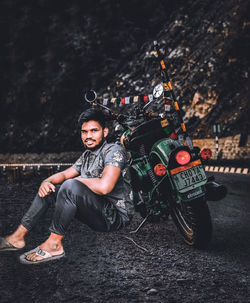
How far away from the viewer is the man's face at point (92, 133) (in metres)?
3.50

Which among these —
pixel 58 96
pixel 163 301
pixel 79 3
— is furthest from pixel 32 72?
pixel 163 301

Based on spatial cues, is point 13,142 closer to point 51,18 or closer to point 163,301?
point 51,18

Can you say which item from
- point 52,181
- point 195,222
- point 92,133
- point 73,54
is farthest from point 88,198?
point 73,54

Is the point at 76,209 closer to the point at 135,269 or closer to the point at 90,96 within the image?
the point at 135,269

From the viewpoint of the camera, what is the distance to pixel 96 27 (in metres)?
26.6

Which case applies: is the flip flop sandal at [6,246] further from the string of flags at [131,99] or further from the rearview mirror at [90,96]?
the string of flags at [131,99]

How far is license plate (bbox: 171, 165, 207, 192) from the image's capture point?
3.36 meters

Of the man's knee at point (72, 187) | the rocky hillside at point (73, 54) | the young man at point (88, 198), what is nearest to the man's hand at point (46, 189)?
the young man at point (88, 198)

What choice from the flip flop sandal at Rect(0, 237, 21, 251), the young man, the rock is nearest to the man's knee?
the young man

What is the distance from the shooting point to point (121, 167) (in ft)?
11.0

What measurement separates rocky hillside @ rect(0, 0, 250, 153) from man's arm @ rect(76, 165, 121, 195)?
1793 cm

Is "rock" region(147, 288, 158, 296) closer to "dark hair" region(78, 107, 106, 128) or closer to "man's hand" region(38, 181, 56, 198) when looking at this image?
"man's hand" region(38, 181, 56, 198)

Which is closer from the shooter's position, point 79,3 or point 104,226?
point 104,226

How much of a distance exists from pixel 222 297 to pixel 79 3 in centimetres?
2840
